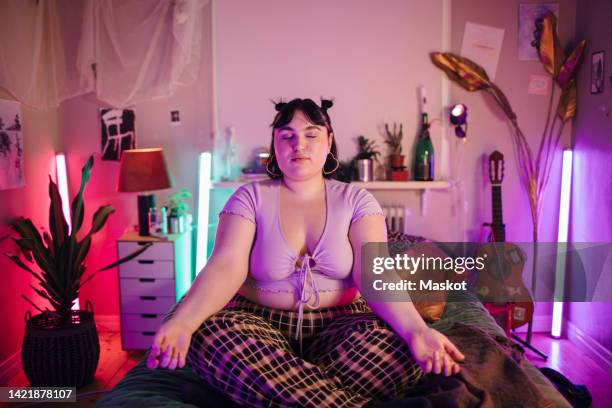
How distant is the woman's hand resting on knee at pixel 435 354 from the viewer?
134cm

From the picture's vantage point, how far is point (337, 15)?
317 centimetres

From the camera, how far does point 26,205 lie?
2.84m

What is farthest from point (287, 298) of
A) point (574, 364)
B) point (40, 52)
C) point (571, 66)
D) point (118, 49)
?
point (571, 66)

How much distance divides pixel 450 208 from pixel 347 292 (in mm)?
1789

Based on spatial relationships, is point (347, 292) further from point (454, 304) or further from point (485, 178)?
point (485, 178)

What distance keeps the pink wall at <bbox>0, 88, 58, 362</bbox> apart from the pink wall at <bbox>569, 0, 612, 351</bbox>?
117 inches

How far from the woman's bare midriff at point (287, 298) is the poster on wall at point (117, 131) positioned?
186 cm

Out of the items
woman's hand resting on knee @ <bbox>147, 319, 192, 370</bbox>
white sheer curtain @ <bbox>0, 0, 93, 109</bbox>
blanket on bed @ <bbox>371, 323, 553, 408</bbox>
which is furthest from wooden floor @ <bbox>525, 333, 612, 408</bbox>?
white sheer curtain @ <bbox>0, 0, 93, 109</bbox>

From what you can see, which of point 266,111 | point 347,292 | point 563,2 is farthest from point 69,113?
point 563,2

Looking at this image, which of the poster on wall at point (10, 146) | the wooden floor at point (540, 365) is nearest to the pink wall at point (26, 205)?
the poster on wall at point (10, 146)

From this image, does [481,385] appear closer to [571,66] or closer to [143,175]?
[143,175]

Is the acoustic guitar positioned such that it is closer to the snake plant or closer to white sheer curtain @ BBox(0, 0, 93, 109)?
the snake plant

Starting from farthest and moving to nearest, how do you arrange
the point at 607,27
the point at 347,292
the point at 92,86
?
the point at 92,86
the point at 607,27
the point at 347,292

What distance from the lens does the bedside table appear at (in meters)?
2.92
